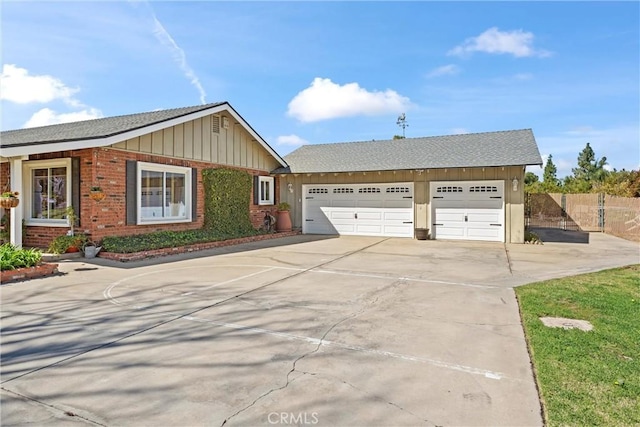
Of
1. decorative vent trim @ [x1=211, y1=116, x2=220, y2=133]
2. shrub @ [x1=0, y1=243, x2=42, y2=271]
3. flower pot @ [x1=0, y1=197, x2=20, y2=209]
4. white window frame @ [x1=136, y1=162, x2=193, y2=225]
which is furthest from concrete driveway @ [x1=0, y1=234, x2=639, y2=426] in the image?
decorative vent trim @ [x1=211, y1=116, x2=220, y2=133]

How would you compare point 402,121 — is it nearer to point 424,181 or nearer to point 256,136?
point 424,181

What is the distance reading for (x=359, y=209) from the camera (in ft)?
52.1

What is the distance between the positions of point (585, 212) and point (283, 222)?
14976mm

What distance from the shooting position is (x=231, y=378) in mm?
3066

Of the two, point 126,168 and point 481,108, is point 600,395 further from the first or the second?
point 481,108

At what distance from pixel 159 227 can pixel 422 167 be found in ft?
30.3

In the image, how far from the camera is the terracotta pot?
639 inches

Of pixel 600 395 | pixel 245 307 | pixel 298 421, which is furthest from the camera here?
→ pixel 245 307

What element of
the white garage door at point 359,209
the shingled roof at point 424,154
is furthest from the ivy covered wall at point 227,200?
the white garage door at point 359,209

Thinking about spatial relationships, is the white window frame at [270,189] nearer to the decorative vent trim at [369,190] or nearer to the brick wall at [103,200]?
the decorative vent trim at [369,190]

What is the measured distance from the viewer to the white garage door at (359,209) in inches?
595

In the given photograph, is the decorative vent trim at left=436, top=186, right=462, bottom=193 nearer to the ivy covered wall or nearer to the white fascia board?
the white fascia board

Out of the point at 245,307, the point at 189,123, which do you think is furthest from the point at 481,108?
the point at 245,307

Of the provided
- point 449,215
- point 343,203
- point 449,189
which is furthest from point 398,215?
point 343,203
